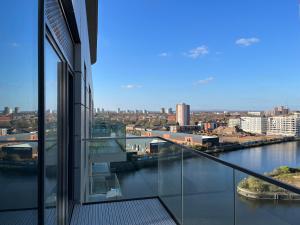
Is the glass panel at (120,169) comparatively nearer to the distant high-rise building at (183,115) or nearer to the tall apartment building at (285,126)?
the distant high-rise building at (183,115)

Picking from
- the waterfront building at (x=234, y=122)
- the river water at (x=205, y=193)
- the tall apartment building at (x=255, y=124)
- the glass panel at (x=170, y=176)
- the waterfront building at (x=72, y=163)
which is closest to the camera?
the waterfront building at (x=72, y=163)

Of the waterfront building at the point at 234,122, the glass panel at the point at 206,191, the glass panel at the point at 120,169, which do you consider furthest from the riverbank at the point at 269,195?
the waterfront building at the point at 234,122

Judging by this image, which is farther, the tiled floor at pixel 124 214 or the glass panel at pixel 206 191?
the tiled floor at pixel 124 214

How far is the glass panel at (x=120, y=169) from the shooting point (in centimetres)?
488

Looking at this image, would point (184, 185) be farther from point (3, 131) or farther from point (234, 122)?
point (234, 122)

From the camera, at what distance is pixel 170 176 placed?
4.19m

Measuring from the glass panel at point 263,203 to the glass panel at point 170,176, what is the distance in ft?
5.54

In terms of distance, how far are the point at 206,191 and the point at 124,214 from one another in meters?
1.79

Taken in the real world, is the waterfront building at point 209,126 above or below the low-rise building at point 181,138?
below

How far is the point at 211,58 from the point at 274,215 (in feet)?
127

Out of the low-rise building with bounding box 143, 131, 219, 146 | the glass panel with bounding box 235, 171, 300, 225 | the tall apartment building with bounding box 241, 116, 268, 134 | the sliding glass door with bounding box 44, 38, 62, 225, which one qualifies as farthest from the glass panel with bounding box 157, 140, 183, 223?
the tall apartment building with bounding box 241, 116, 268, 134

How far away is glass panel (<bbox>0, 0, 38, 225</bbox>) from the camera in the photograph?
0.99 meters

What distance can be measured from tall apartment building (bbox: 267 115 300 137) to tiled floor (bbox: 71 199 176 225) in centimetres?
951

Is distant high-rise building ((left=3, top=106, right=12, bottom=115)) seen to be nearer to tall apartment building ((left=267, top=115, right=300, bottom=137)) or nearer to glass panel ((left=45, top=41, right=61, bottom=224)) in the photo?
glass panel ((left=45, top=41, right=61, bottom=224))
